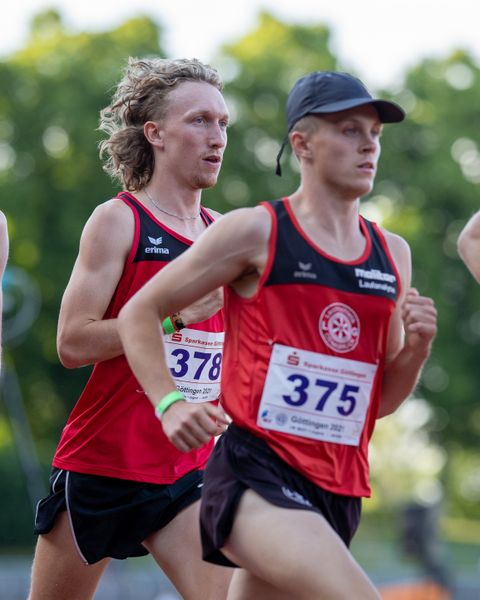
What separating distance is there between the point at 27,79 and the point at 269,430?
96.2ft

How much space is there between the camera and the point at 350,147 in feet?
14.7

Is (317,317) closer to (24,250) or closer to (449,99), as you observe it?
(24,250)

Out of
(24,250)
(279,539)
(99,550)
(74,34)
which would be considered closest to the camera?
(279,539)

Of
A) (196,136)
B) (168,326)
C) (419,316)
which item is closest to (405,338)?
(419,316)

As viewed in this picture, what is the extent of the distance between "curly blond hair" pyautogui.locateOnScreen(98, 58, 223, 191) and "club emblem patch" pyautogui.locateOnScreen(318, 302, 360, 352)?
1809 mm

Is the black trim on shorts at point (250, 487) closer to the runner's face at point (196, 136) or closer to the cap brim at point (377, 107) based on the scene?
the cap brim at point (377, 107)

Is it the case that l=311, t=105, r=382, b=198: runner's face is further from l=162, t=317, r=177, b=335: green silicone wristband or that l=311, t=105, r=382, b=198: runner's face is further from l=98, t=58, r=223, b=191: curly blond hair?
l=98, t=58, r=223, b=191: curly blond hair

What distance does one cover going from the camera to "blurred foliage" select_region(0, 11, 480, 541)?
32094 millimetres

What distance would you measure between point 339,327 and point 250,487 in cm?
60

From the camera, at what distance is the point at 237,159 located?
32750mm

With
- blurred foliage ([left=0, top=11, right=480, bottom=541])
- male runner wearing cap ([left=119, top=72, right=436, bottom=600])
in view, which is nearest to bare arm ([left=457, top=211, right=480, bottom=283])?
male runner wearing cap ([left=119, top=72, right=436, bottom=600])

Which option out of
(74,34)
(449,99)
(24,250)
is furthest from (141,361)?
(449,99)

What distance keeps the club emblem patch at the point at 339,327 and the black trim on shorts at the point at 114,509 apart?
1360 millimetres

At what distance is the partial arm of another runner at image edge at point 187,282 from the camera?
4.37 metres
